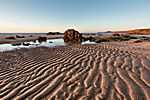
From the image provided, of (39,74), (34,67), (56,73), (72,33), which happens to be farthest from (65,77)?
(72,33)

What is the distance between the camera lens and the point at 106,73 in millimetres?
4598

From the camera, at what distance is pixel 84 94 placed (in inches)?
130

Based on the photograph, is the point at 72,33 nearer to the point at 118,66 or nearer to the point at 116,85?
the point at 118,66

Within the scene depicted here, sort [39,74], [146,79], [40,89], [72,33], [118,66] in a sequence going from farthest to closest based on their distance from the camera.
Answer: [72,33], [118,66], [39,74], [146,79], [40,89]

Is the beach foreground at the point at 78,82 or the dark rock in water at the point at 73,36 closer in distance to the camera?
the beach foreground at the point at 78,82

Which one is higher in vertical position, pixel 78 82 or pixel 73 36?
pixel 73 36

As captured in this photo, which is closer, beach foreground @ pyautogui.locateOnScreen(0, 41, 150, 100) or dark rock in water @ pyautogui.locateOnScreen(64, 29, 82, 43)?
beach foreground @ pyautogui.locateOnScreen(0, 41, 150, 100)

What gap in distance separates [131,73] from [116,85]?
1.07 metres

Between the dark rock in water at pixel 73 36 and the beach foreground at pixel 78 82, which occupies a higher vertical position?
the dark rock in water at pixel 73 36

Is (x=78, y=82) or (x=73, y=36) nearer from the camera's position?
(x=78, y=82)

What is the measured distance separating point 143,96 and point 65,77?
2048mm

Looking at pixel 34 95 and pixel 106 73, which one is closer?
pixel 34 95

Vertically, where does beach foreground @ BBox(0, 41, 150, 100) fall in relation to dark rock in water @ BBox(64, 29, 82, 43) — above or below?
below

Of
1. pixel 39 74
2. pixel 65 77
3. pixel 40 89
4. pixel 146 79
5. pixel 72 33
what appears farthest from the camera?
pixel 72 33
